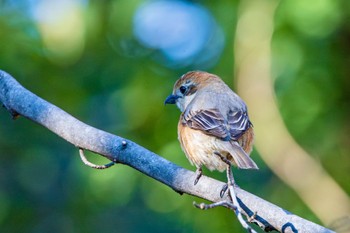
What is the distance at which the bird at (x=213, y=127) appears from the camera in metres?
4.57

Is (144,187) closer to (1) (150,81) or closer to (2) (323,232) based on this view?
(1) (150,81)

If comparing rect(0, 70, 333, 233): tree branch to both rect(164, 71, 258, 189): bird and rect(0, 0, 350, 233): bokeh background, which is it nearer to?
rect(164, 71, 258, 189): bird

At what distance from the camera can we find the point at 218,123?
474 cm

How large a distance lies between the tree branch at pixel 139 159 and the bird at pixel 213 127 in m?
0.56

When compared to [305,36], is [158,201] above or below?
below

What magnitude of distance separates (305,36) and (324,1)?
0.47 metres

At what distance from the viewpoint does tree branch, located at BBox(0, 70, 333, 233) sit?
3.33 metres

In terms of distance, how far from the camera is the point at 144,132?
7363mm

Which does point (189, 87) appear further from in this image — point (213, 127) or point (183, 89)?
point (213, 127)

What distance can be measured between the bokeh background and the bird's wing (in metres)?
1.78

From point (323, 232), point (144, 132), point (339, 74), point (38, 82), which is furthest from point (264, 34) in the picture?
point (323, 232)

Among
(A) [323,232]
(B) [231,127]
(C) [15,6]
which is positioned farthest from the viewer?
(C) [15,6]

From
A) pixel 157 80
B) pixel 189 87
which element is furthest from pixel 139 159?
pixel 157 80

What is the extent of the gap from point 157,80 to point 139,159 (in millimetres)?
3630
